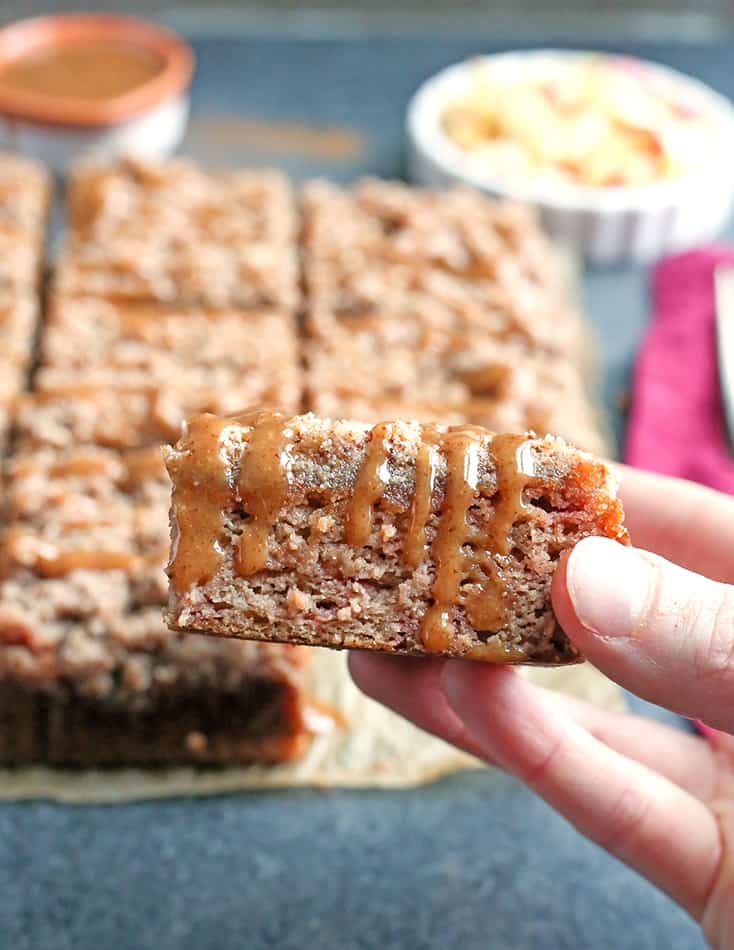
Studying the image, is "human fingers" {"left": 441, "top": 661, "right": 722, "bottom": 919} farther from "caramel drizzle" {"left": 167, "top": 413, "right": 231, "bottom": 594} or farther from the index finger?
"caramel drizzle" {"left": 167, "top": 413, "right": 231, "bottom": 594}

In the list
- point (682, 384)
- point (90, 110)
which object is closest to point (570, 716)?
point (682, 384)

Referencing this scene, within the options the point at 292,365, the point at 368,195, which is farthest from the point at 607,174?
the point at 292,365

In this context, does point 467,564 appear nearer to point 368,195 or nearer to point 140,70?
point 368,195

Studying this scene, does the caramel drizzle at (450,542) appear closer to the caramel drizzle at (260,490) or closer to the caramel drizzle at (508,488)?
the caramel drizzle at (508,488)

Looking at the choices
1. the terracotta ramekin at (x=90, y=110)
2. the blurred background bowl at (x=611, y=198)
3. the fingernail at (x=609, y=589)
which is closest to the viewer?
the fingernail at (x=609, y=589)

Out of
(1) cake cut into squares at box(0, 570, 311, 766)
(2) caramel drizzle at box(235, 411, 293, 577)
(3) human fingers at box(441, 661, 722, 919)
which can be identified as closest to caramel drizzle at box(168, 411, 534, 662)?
(2) caramel drizzle at box(235, 411, 293, 577)

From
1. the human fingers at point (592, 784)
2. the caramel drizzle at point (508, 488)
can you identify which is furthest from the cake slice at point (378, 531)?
the human fingers at point (592, 784)

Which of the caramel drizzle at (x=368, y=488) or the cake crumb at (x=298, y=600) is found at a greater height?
the caramel drizzle at (x=368, y=488)
